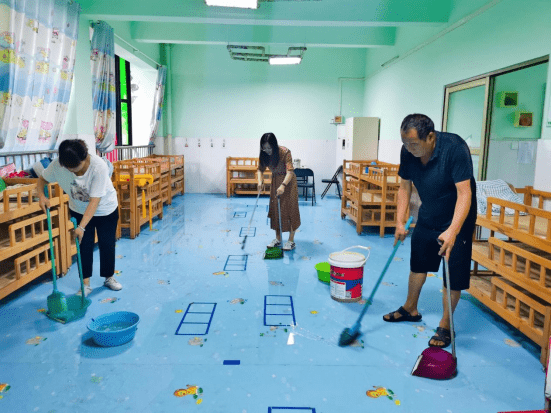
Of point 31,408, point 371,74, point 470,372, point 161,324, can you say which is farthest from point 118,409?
point 371,74

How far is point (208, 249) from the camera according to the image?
15.4 feet

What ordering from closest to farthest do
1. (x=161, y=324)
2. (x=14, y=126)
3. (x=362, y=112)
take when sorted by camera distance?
(x=161, y=324)
(x=14, y=126)
(x=362, y=112)

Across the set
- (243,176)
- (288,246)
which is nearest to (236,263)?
(288,246)

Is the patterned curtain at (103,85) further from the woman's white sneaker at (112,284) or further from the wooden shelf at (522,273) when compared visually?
the wooden shelf at (522,273)

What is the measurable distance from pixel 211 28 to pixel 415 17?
A: 3.77 m

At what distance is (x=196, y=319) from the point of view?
288 cm

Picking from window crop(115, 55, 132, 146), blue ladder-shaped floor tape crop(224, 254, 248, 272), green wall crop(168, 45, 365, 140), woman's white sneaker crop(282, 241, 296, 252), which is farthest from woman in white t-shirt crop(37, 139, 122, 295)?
green wall crop(168, 45, 365, 140)

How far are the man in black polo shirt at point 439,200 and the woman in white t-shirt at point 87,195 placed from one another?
2.07 m

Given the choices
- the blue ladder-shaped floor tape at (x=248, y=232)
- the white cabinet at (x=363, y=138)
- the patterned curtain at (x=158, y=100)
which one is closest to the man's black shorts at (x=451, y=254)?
the blue ladder-shaped floor tape at (x=248, y=232)

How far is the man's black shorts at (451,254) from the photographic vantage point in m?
2.39

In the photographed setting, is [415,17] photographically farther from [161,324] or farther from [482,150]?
[161,324]

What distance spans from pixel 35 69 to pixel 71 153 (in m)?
2.10

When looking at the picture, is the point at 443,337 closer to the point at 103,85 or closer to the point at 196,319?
the point at 196,319

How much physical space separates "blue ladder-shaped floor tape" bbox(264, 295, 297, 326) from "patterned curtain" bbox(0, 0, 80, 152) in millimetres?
Result: 2746
